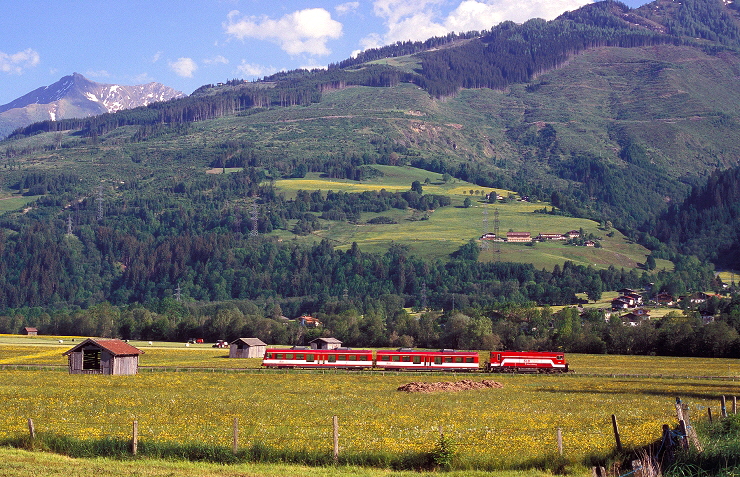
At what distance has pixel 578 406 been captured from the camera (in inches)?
1828

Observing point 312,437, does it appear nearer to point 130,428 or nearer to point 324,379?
point 130,428

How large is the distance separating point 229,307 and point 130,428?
551 ft

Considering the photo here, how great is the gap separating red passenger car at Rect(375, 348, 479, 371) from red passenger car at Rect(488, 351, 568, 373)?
77.9 inches

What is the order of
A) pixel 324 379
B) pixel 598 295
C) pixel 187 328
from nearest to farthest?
pixel 324 379, pixel 187 328, pixel 598 295

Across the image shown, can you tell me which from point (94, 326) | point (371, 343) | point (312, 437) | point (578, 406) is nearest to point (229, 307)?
point (94, 326)

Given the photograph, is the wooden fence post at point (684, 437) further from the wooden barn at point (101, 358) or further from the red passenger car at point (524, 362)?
the red passenger car at point (524, 362)

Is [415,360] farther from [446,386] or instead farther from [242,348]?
[242,348]

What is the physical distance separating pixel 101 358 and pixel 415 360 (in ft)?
99.8

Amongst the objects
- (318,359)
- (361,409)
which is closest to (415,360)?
(318,359)

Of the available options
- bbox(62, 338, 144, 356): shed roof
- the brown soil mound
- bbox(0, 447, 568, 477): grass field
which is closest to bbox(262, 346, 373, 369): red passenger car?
bbox(62, 338, 144, 356): shed roof

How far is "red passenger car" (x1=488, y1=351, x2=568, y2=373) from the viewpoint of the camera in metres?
83.2

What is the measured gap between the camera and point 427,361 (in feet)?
282

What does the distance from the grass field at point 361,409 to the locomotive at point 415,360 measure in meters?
7.16

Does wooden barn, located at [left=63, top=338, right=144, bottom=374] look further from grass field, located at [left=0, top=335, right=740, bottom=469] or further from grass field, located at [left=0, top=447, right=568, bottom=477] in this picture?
grass field, located at [left=0, top=447, right=568, bottom=477]
